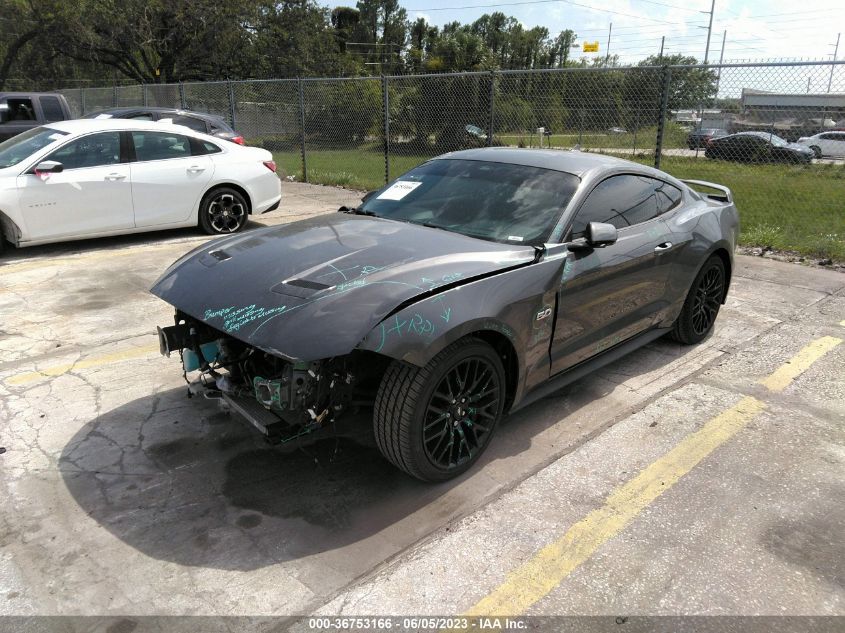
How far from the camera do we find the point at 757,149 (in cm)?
1039

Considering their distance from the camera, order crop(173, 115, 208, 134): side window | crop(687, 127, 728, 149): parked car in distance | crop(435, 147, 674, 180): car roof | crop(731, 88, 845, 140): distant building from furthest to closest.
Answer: crop(173, 115, 208, 134): side window
crop(687, 127, 728, 149): parked car in distance
crop(731, 88, 845, 140): distant building
crop(435, 147, 674, 180): car roof

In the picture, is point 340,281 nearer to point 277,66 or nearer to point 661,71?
point 661,71

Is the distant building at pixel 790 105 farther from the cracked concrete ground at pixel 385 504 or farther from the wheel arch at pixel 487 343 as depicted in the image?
the wheel arch at pixel 487 343

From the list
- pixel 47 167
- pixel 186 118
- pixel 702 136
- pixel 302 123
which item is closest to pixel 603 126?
pixel 702 136

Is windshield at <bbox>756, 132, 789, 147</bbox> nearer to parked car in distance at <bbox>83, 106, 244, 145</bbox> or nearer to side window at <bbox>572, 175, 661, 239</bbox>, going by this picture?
side window at <bbox>572, 175, 661, 239</bbox>

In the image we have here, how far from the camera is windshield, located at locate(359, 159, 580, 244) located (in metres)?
3.60

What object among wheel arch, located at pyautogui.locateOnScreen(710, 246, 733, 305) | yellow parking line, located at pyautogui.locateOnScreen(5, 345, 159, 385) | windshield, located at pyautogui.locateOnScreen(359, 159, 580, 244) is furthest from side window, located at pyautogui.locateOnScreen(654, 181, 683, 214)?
yellow parking line, located at pyautogui.locateOnScreen(5, 345, 159, 385)

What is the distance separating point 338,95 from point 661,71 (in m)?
9.58

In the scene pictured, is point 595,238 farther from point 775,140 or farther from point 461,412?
point 775,140

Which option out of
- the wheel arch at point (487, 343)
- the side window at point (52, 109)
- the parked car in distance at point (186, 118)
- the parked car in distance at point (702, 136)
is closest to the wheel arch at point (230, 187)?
the parked car in distance at point (186, 118)

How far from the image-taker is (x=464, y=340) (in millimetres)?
2953

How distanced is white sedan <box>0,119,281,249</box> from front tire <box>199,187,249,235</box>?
0.01 m

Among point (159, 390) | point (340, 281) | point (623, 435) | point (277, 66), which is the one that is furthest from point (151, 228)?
point (277, 66)

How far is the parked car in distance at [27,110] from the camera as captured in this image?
11.5 meters
